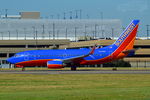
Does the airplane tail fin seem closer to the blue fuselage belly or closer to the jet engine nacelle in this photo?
the blue fuselage belly

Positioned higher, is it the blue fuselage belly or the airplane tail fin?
the airplane tail fin

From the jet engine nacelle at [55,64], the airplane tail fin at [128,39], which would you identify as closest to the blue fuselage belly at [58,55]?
the airplane tail fin at [128,39]

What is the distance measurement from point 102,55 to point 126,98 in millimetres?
46561

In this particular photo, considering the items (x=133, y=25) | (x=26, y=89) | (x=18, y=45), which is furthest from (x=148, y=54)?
(x=26, y=89)

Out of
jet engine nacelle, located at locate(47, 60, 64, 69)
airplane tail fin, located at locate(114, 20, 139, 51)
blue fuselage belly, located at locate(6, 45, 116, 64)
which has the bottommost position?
jet engine nacelle, located at locate(47, 60, 64, 69)

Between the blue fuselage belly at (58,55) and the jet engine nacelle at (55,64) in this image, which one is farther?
the blue fuselage belly at (58,55)

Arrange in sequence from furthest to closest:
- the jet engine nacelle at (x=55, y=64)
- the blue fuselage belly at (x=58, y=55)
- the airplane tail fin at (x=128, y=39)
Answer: the airplane tail fin at (x=128, y=39), the blue fuselage belly at (x=58, y=55), the jet engine nacelle at (x=55, y=64)

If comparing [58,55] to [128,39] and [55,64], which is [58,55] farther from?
[128,39]

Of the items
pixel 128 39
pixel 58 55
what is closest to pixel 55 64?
pixel 58 55

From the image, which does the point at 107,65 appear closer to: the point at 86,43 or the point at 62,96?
the point at 86,43

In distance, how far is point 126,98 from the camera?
31.2 meters

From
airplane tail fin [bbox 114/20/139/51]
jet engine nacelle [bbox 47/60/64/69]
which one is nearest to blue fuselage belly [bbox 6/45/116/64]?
airplane tail fin [bbox 114/20/139/51]

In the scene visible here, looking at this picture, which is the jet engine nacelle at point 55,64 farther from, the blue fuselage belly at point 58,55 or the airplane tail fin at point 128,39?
the airplane tail fin at point 128,39

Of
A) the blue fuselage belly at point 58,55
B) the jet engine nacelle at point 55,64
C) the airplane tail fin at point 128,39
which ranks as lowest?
the jet engine nacelle at point 55,64
